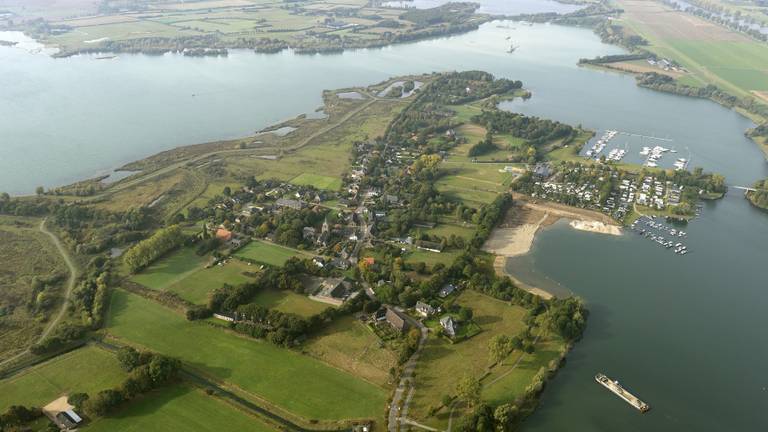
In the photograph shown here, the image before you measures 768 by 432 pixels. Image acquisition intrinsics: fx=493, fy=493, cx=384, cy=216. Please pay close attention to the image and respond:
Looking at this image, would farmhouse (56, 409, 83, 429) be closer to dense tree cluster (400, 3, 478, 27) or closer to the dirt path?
the dirt path

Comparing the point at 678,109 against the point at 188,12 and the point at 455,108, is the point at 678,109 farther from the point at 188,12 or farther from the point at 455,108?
the point at 188,12

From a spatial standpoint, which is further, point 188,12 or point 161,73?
point 188,12

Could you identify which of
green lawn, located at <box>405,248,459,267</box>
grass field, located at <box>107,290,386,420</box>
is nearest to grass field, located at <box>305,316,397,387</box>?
grass field, located at <box>107,290,386,420</box>

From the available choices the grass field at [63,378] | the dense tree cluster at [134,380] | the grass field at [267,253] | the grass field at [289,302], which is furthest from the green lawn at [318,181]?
the grass field at [63,378]

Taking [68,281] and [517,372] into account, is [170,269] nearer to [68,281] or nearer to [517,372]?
[68,281]

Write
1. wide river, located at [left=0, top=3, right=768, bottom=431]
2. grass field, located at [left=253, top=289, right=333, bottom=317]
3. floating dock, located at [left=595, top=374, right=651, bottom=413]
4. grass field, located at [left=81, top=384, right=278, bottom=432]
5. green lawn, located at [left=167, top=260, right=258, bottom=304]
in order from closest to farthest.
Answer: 1. grass field, located at [left=81, top=384, right=278, bottom=432]
2. floating dock, located at [left=595, top=374, right=651, bottom=413]
3. wide river, located at [left=0, top=3, right=768, bottom=431]
4. grass field, located at [left=253, top=289, right=333, bottom=317]
5. green lawn, located at [left=167, top=260, right=258, bottom=304]

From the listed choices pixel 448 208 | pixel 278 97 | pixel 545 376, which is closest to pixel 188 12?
pixel 278 97

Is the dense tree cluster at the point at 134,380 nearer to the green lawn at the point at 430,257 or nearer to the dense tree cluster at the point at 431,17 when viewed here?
the green lawn at the point at 430,257
